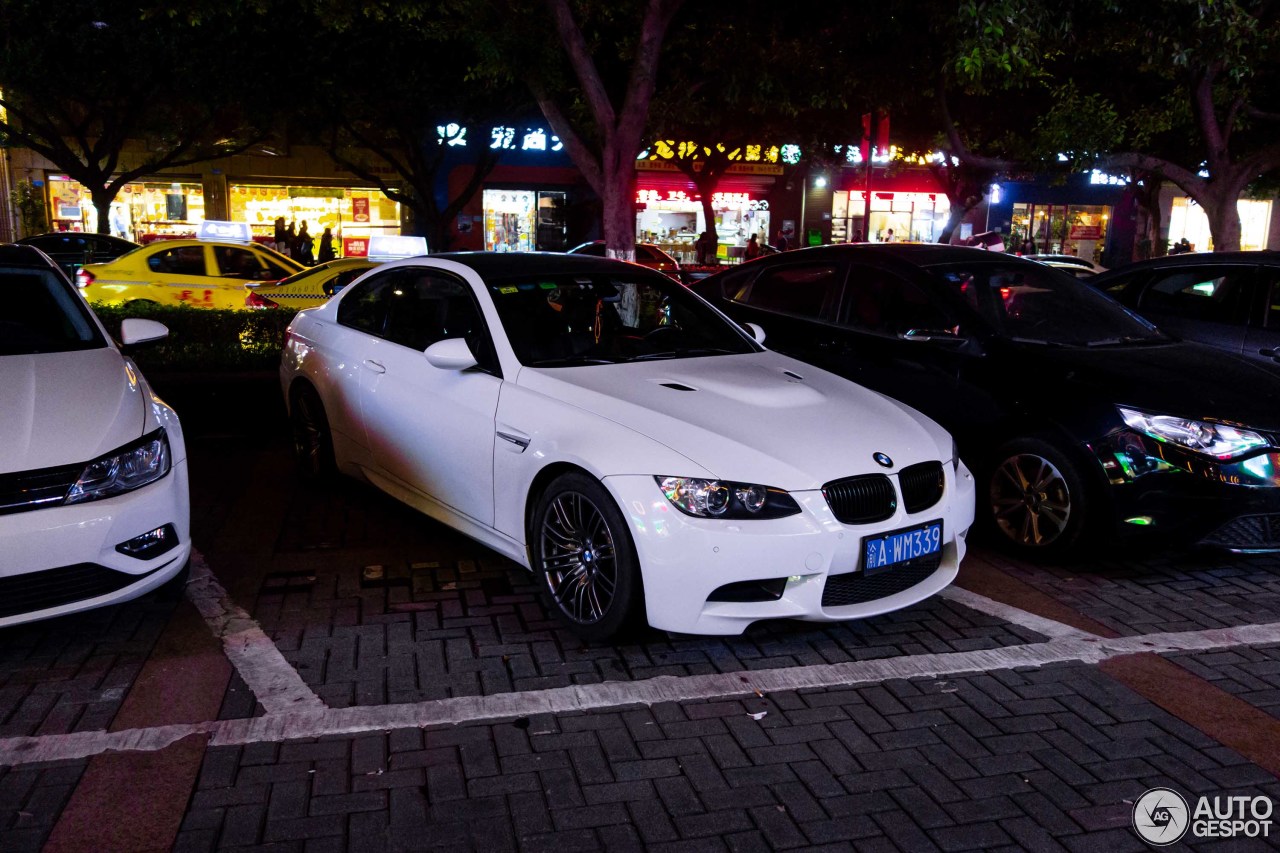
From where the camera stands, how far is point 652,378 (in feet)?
15.8

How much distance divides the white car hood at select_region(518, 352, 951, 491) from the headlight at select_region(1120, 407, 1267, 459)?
121cm

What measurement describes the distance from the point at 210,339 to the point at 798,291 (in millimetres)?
5237

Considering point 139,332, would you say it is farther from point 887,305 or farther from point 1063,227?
point 1063,227

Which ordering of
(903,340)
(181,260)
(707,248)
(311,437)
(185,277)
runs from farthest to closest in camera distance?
(707,248) < (181,260) < (185,277) < (311,437) < (903,340)

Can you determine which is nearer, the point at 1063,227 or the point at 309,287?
the point at 309,287

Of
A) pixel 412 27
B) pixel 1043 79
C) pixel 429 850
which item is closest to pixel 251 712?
pixel 429 850

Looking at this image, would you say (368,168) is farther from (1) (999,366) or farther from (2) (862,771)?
(2) (862,771)

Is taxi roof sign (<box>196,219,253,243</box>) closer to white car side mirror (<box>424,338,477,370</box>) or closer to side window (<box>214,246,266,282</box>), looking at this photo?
side window (<box>214,246,266,282</box>)

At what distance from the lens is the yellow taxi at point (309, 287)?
12.5 m

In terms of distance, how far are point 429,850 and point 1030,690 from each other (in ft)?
7.97

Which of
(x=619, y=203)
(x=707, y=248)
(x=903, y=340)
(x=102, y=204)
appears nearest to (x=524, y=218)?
(x=707, y=248)

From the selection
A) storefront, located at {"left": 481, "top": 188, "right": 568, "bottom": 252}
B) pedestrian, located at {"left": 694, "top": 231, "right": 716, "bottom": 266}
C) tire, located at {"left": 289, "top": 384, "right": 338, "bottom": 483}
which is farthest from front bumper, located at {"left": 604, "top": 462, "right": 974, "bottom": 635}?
storefront, located at {"left": 481, "top": 188, "right": 568, "bottom": 252}

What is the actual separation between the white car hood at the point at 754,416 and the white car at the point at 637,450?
1 cm

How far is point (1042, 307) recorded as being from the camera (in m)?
6.36
